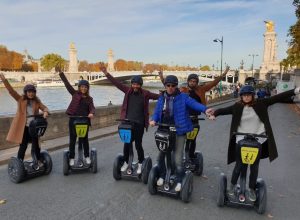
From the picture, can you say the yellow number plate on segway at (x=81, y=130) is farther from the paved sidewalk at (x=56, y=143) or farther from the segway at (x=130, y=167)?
the paved sidewalk at (x=56, y=143)

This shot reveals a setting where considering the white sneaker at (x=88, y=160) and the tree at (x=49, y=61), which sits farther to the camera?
the tree at (x=49, y=61)

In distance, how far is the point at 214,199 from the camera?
5215 mm

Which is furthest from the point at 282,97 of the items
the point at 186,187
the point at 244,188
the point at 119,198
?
the point at 119,198

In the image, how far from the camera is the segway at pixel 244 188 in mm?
4527

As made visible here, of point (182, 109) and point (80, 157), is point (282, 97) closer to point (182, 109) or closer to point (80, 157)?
point (182, 109)

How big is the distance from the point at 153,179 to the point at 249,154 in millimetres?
1435

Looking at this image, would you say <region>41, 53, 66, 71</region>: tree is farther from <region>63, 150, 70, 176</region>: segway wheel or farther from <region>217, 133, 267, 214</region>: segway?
<region>217, 133, 267, 214</region>: segway

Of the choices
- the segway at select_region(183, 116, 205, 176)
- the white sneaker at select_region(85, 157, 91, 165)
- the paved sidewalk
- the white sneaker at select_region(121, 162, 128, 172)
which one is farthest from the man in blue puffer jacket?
the paved sidewalk

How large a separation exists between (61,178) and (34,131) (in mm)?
970

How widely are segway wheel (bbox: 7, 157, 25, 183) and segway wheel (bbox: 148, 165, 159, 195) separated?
2.09 meters

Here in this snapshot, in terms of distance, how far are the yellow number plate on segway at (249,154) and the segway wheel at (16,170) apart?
3.43m

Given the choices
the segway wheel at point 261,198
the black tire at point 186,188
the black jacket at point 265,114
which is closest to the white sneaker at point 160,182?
the black tire at point 186,188

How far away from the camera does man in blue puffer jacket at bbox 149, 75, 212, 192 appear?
501cm

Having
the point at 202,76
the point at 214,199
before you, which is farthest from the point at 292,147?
the point at 202,76
